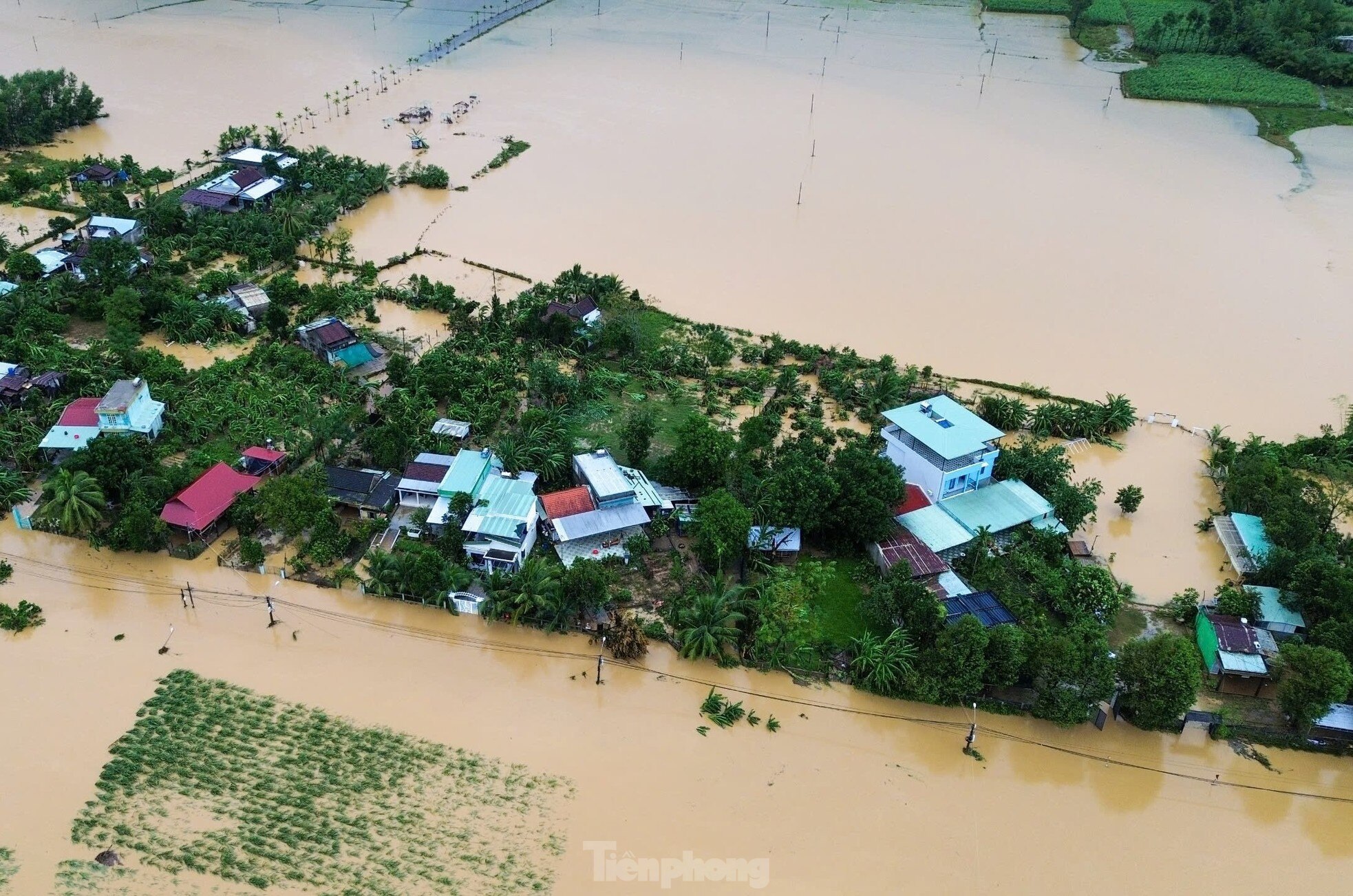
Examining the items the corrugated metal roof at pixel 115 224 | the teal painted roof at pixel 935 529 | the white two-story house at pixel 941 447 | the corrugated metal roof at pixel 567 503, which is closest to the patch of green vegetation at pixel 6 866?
the corrugated metal roof at pixel 567 503

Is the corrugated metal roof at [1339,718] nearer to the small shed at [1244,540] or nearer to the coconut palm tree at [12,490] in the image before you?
the small shed at [1244,540]

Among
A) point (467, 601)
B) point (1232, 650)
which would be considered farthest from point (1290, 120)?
point (467, 601)

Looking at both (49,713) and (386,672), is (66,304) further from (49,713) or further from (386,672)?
(386,672)

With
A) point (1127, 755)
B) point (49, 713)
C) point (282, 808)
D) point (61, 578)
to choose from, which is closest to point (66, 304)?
point (61, 578)

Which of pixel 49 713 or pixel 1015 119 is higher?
pixel 1015 119

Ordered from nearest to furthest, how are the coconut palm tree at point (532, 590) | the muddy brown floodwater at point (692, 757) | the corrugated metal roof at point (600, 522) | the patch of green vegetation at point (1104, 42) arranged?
the muddy brown floodwater at point (692, 757), the coconut palm tree at point (532, 590), the corrugated metal roof at point (600, 522), the patch of green vegetation at point (1104, 42)

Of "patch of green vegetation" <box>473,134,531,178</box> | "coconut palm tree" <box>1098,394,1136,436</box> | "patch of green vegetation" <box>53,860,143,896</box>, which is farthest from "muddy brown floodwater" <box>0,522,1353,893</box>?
"patch of green vegetation" <box>473,134,531,178</box>
